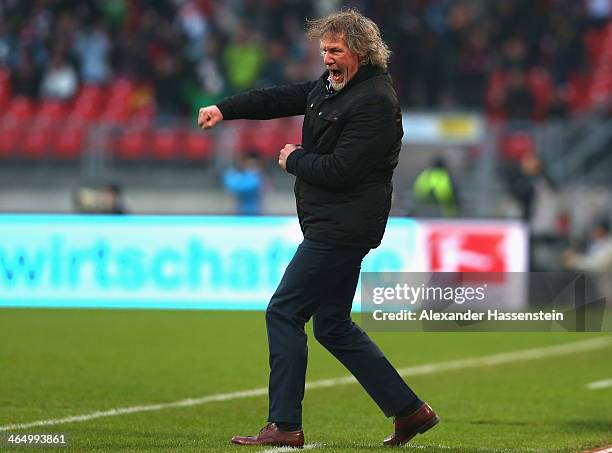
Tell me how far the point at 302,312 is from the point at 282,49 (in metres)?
19.9

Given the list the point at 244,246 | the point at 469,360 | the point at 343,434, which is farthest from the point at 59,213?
the point at 343,434

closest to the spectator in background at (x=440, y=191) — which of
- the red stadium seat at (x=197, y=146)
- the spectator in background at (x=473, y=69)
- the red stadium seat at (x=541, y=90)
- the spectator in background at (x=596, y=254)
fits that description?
the spectator in background at (x=596, y=254)

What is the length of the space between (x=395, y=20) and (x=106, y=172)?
278 inches

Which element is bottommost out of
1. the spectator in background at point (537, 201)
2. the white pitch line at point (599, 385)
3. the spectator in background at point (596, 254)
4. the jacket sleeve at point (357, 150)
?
the white pitch line at point (599, 385)

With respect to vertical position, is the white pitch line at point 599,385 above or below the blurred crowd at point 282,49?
below

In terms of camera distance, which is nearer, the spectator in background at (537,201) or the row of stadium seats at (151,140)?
the spectator in background at (537,201)

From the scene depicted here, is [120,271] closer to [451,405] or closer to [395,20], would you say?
[451,405]

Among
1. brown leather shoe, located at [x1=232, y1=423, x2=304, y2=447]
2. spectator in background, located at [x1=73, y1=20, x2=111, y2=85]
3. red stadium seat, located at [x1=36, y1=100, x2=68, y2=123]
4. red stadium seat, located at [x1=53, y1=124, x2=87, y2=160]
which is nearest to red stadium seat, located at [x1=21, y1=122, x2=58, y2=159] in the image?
red stadium seat, located at [x1=53, y1=124, x2=87, y2=160]

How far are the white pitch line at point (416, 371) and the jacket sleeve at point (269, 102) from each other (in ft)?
7.19

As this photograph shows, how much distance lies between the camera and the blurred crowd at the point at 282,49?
84.9 feet

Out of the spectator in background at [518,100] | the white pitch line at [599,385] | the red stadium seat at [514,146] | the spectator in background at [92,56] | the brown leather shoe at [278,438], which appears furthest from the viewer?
the spectator in background at [92,56]

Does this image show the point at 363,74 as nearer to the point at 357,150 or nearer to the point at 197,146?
the point at 357,150

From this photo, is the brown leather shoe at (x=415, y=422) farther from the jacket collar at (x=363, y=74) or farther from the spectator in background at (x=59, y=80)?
the spectator in background at (x=59, y=80)

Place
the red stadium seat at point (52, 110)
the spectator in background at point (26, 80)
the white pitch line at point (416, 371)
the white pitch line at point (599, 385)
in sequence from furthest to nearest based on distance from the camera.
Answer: the spectator in background at point (26, 80)
the red stadium seat at point (52, 110)
the white pitch line at point (599, 385)
the white pitch line at point (416, 371)
